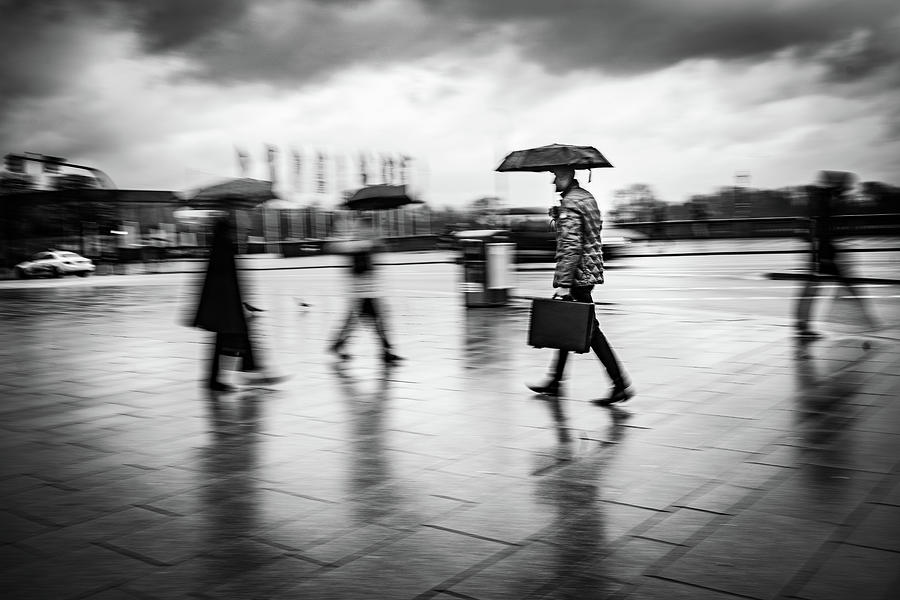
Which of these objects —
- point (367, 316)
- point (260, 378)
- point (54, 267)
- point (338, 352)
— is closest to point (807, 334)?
point (367, 316)

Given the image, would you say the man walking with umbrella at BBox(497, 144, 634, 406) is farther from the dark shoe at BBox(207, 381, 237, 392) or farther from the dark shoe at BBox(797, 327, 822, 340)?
the dark shoe at BBox(797, 327, 822, 340)

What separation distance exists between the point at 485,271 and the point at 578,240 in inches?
308

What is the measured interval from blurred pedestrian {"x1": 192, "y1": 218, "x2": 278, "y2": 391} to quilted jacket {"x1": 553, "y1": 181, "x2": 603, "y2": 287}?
2.85m

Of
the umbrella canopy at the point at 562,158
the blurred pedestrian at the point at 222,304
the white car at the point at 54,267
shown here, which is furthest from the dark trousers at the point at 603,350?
the white car at the point at 54,267

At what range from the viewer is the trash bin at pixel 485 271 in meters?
13.4

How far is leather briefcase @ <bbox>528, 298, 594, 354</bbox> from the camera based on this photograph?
18.6 ft

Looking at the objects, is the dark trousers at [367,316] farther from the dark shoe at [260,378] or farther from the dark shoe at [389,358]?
the dark shoe at [260,378]

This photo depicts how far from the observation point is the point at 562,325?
19.0 ft

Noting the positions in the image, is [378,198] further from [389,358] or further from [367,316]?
[389,358]

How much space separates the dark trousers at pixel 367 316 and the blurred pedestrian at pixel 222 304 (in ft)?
5.20

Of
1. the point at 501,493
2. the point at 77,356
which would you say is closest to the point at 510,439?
the point at 501,493

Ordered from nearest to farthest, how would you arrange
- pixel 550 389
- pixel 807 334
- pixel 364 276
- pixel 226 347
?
pixel 550 389
pixel 226 347
pixel 364 276
pixel 807 334

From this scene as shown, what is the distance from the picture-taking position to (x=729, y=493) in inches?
147

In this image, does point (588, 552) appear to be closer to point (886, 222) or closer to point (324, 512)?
point (324, 512)
